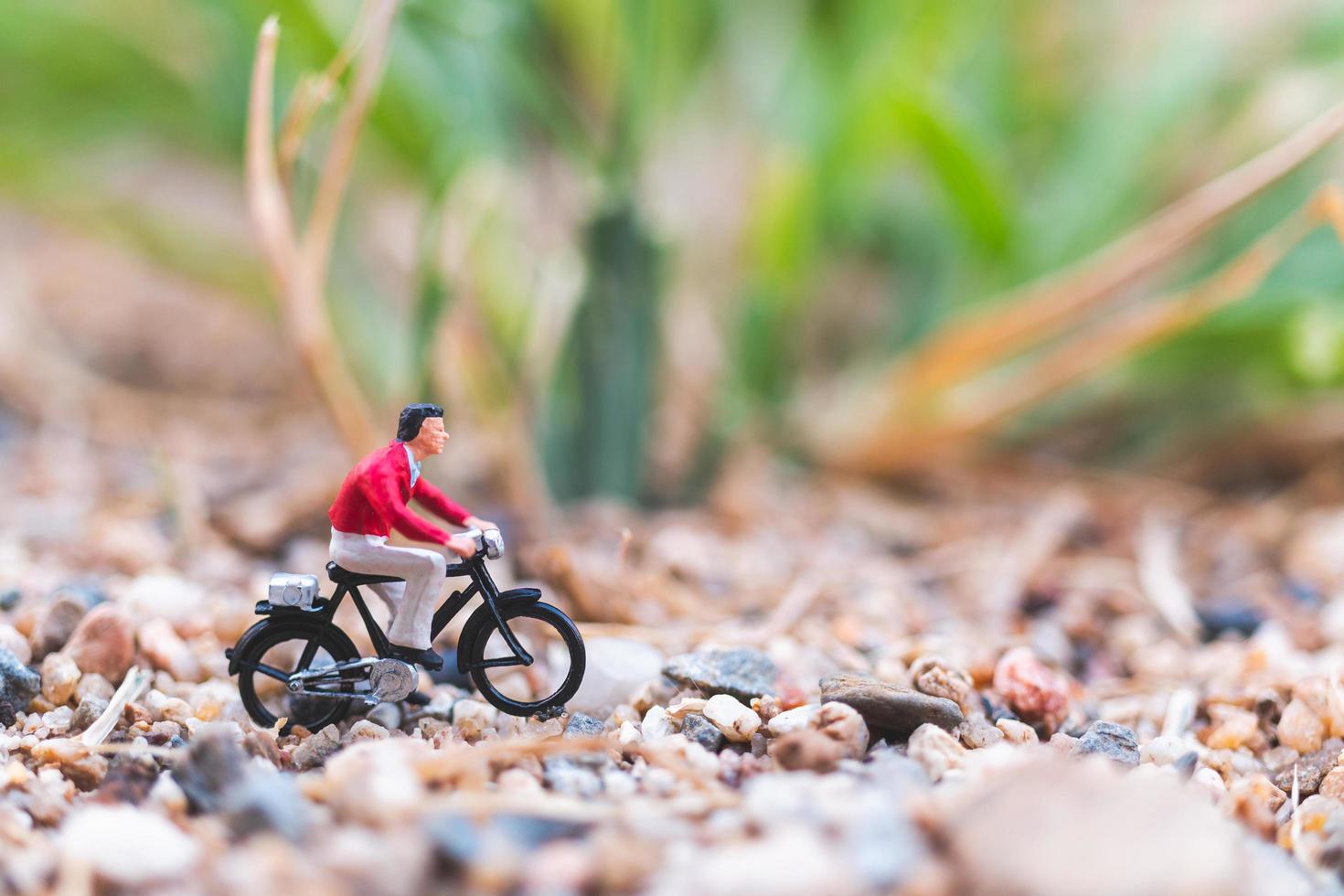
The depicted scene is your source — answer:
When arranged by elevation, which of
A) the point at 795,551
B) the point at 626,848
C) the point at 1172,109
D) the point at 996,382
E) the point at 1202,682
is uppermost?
the point at 1172,109

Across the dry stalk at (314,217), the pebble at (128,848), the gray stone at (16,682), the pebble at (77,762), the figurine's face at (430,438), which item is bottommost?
the pebble at (128,848)

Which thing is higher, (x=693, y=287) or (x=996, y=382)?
(x=693, y=287)

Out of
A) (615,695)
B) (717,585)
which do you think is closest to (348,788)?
(615,695)

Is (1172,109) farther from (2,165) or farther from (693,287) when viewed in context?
(2,165)

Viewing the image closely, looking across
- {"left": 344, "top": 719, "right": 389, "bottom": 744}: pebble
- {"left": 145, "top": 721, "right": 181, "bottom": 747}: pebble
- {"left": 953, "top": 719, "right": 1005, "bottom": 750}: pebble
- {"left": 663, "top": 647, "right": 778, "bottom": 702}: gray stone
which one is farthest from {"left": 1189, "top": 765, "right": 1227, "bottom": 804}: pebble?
{"left": 145, "top": 721, "right": 181, "bottom": 747}: pebble

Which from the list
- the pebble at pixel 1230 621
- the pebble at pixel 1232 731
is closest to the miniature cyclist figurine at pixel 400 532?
the pebble at pixel 1232 731

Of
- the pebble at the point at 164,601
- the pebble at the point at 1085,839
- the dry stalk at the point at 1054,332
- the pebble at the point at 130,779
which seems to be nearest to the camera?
the pebble at the point at 1085,839

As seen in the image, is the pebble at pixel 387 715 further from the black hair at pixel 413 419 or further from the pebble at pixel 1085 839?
the pebble at pixel 1085 839

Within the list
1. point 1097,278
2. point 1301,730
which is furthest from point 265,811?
point 1097,278
